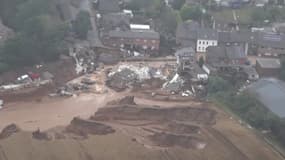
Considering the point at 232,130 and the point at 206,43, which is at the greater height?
the point at 206,43

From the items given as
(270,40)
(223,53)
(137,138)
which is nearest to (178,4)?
(270,40)

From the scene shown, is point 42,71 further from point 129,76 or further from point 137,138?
point 137,138

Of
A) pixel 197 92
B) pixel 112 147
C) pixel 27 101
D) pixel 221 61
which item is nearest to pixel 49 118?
pixel 27 101

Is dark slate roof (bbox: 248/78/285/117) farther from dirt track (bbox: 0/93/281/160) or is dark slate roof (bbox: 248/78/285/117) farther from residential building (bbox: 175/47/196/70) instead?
residential building (bbox: 175/47/196/70)

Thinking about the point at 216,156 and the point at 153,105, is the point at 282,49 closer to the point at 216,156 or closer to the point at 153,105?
the point at 153,105

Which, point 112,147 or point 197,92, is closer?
point 112,147

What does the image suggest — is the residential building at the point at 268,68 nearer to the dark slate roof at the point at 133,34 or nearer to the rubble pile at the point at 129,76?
the rubble pile at the point at 129,76
